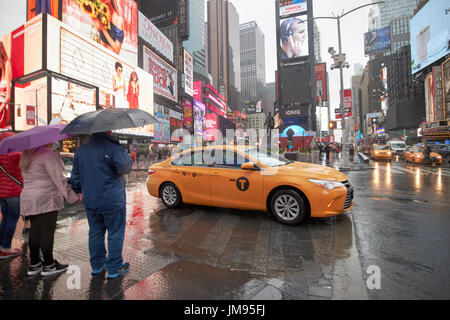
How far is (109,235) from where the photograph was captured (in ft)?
9.18

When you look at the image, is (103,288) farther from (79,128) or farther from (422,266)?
(422,266)

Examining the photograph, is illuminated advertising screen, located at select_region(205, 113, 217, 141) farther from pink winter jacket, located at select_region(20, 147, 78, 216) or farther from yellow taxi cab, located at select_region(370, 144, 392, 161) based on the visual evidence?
pink winter jacket, located at select_region(20, 147, 78, 216)

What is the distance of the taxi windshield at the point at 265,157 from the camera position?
5.23 m

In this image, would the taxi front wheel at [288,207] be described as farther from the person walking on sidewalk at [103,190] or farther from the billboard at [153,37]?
the billboard at [153,37]

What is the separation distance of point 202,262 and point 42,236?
6.57ft

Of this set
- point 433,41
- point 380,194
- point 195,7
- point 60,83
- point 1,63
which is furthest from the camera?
point 195,7

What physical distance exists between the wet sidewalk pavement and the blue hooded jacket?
0.92 meters

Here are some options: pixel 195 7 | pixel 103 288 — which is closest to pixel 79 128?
pixel 103 288

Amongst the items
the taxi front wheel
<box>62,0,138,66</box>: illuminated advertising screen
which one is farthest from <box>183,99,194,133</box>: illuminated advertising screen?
the taxi front wheel

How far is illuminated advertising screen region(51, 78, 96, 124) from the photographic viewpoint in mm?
23359

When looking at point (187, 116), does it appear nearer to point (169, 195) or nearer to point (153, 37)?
point (153, 37)

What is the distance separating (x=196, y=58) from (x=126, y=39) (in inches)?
3352

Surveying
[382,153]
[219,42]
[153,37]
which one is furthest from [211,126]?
[219,42]
